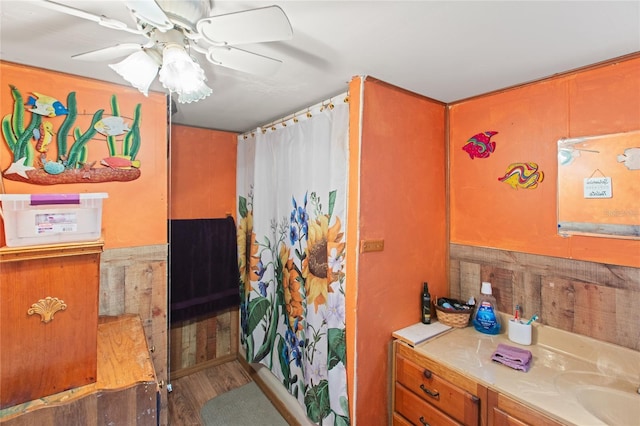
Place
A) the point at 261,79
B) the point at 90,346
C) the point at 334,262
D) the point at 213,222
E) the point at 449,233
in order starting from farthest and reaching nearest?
the point at 213,222 < the point at 449,233 < the point at 334,262 < the point at 261,79 < the point at 90,346

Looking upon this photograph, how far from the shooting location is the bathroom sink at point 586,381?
4.12 ft

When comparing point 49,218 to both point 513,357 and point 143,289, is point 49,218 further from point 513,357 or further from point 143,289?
point 513,357

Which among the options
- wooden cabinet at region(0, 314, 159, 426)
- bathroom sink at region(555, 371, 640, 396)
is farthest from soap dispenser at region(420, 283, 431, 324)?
wooden cabinet at region(0, 314, 159, 426)

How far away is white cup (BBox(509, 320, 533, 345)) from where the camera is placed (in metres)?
1.58

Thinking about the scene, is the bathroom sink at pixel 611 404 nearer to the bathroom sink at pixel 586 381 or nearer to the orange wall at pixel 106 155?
the bathroom sink at pixel 586 381

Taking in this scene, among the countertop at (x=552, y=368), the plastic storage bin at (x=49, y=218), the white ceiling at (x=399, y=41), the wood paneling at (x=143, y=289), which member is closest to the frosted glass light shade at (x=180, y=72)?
the white ceiling at (x=399, y=41)

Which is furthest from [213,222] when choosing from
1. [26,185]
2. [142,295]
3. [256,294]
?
[26,185]

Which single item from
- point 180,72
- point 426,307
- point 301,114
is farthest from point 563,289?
point 180,72

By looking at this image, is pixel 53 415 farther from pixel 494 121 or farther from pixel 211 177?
pixel 494 121

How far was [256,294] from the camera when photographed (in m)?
2.52

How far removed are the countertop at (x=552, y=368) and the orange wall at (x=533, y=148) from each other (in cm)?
43

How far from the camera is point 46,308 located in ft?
2.99

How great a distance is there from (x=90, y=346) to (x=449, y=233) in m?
2.00

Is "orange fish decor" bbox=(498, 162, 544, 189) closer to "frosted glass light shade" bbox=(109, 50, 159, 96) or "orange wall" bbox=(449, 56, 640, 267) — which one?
"orange wall" bbox=(449, 56, 640, 267)
